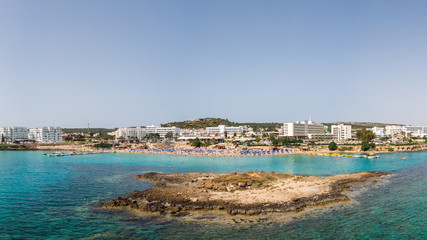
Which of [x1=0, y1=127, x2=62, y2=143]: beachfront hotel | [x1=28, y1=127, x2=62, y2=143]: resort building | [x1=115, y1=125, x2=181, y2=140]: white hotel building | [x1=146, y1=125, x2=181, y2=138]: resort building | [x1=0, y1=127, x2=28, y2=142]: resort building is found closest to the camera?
[x1=0, y1=127, x2=28, y2=142]: resort building

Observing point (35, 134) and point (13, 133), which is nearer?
point (35, 134)

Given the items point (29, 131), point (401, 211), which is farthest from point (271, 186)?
point (29, 131)

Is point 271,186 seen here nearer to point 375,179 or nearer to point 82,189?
point 375,179

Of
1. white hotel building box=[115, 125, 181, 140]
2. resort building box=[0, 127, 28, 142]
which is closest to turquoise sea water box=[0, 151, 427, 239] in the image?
white hotel building box=[115, 125, 181, 140]

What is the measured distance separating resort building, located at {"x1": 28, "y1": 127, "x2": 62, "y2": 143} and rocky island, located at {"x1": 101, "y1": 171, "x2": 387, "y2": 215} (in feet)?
447

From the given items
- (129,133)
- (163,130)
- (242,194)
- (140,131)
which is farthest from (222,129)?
(242,194)

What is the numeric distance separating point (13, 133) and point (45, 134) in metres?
20.5

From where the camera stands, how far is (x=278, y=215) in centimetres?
2438

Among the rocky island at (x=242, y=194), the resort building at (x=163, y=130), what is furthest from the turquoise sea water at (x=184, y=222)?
the resort building at (x=163, y=130)

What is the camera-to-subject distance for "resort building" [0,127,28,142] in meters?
150

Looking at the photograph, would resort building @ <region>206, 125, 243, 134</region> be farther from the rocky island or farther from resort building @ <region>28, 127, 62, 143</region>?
the rocky island

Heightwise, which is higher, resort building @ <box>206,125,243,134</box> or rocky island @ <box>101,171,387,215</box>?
resort building @ <box>206,125,243,134</box>

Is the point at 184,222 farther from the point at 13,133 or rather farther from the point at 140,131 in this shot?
the point at 13,133

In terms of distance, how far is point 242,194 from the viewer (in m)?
30.7
